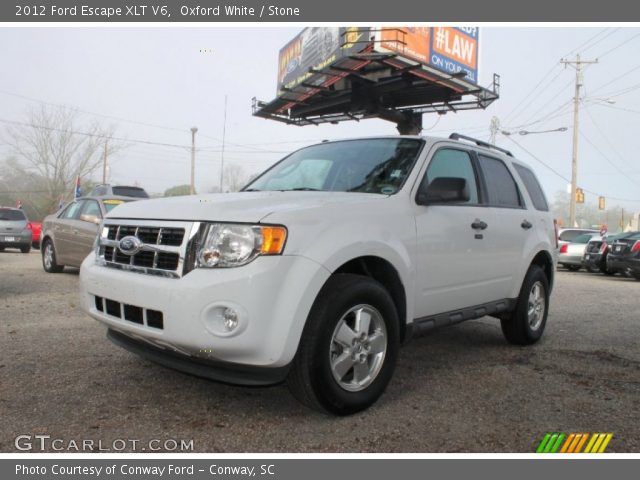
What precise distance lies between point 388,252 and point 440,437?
1115mm

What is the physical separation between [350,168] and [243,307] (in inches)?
67.4

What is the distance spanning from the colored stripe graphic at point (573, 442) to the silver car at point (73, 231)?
7.35 meters

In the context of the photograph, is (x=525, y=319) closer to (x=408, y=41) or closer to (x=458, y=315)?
(x=458, y=315)

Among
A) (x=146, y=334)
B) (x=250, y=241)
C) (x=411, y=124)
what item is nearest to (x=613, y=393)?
(x=250, y=241)

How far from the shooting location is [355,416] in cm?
302

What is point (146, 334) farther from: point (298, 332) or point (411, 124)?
point (411, 124)

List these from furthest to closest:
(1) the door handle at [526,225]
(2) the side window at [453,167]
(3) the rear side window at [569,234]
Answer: (3) the rear side window at [569,234], (1) the door handle at [526,225], (2) the side window at [453,167]

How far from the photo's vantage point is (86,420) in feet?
9.42

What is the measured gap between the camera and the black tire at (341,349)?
2770 millimetres

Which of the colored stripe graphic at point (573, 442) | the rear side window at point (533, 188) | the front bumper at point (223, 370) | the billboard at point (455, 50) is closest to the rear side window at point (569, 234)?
the billboard at point (455, 50)

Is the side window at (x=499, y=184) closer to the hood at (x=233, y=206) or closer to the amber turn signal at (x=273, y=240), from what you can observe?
the hood at (x=233, y=206)

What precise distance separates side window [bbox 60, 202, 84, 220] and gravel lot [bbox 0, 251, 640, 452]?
4609 millimetres

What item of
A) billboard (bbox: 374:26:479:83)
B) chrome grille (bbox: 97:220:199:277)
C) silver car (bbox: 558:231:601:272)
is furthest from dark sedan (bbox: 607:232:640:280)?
chrome grille (bbox: 97:220:199:277)

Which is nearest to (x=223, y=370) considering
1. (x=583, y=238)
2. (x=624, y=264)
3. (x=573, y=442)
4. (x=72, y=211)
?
(x=573, y=442)
